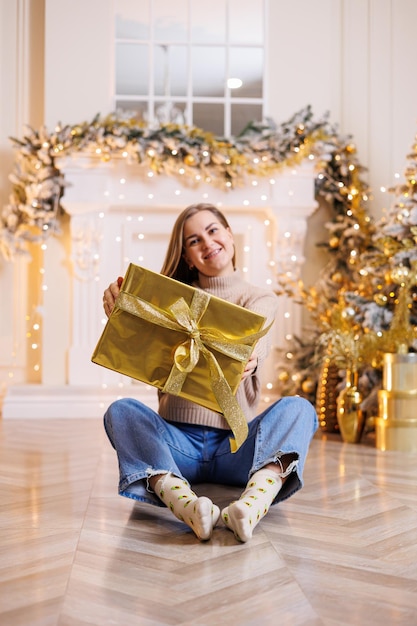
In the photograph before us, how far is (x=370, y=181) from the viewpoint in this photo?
462cm

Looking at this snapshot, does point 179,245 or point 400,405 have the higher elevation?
point 179,245

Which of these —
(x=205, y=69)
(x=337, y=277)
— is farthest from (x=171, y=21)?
(x=337, y=277)

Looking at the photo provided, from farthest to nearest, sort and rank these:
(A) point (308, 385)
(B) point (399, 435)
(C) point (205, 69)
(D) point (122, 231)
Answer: (C) point (205, 69) → (D) point (122, 231) → (A) point (308, 385) → (B) point (399, 435)

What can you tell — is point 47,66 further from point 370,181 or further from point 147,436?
point 147,436

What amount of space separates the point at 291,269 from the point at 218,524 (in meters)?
2.88

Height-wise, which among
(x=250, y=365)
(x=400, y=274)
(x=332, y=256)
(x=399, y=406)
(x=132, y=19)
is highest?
(x=132, y=19)

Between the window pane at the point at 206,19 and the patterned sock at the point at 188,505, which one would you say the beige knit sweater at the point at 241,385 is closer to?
the patterned sock at the point at 188,505

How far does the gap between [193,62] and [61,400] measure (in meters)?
2.12

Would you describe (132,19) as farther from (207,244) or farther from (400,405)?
(207,244)

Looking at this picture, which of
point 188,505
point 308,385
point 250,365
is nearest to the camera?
point 188,505

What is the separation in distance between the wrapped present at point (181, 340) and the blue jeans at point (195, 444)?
0.36 ft

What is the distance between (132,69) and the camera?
15.1 ft

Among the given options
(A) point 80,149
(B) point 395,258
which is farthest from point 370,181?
(A) point 80,149

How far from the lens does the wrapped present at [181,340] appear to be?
1708mm
